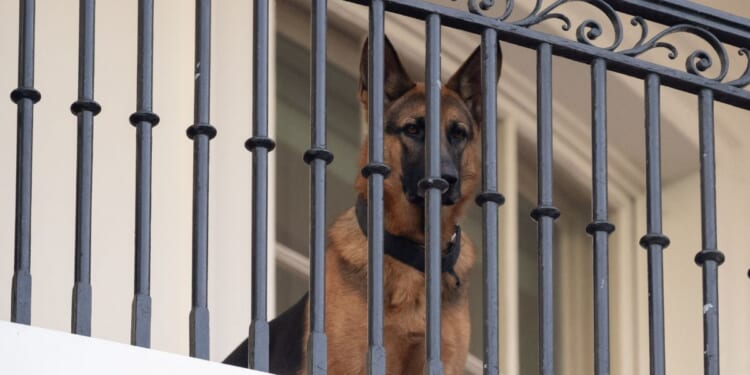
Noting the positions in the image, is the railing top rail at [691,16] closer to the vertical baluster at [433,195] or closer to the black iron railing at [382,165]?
the black iron railing at [382,165]

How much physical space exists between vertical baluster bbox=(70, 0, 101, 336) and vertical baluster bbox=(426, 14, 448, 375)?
0.72 m

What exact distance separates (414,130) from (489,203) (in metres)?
1.74

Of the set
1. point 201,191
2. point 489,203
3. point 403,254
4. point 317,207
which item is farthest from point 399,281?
point 201,191

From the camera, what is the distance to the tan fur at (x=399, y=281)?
18.8ft

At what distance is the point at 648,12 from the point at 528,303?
3.00 meters

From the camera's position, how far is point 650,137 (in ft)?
14.9

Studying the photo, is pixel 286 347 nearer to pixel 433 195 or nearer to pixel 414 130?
pixel 414 130

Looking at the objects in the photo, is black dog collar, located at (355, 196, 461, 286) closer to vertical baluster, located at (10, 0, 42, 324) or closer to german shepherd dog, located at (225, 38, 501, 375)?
german shepherd dog, located at (225, 38, 501, 375)

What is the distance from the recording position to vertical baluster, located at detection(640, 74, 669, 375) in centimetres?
441

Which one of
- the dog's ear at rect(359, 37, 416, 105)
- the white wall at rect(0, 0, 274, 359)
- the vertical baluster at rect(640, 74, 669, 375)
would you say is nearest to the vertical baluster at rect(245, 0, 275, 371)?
the vertical baluster at rect(640, 74, 669, 375)

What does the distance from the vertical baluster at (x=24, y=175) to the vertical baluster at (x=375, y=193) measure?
72 cm

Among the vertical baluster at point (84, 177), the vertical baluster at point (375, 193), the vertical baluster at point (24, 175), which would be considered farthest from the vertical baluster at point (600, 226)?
the vertical baluster at point (24, 175)

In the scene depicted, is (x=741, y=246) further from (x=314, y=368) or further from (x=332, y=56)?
(x=314, y=368)

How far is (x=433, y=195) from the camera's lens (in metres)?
4.27
